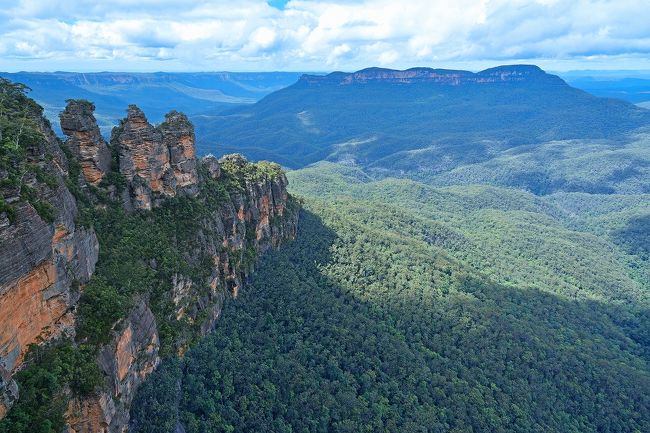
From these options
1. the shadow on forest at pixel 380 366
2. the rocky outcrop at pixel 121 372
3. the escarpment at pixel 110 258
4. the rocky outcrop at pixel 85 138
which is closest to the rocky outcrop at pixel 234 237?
the escarpment at pixel 110 258

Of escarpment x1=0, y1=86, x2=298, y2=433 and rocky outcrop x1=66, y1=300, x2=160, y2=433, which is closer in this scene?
escarpment x1=0, y1=86, x2=298, y2=433

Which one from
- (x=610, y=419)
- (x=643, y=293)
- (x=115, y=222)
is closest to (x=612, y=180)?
(x=643, y=293)

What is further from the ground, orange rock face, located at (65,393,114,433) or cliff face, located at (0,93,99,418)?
cliff face, located at (0,93,99,418)

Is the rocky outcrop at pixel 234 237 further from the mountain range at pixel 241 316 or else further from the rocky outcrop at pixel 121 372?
the rocky outcrop at pixel 121 372

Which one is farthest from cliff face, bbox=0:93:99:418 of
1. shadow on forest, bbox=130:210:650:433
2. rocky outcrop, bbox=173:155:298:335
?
rocky outcrop, bbox=173:155:298:335

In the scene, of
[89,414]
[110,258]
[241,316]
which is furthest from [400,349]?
[89,414]

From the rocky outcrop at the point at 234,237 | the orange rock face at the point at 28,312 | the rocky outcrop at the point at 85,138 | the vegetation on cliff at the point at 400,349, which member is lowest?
the vegetation on cliff at the point at 400,349

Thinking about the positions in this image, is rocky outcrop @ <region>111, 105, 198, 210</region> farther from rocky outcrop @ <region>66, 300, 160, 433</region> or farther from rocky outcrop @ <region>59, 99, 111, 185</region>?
rocky outcrop @ <region>66, 300, 160, 433</region>

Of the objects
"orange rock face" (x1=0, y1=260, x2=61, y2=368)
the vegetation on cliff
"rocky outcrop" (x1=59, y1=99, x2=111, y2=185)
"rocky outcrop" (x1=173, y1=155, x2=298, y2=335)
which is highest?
"rocky outcrop" (x1=59, y1=99, x2=111, y2=185)
